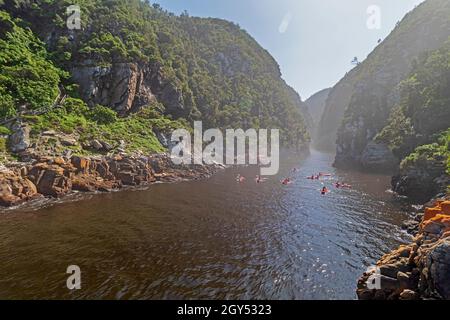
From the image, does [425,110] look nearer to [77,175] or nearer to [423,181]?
[423,181]

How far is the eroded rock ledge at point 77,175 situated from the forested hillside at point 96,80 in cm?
347

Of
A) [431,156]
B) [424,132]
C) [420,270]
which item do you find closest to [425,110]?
[424,132]

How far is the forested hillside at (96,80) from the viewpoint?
1923 inches

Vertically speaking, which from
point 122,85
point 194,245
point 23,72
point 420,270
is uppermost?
point 122,85

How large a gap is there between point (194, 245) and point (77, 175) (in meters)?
28.1

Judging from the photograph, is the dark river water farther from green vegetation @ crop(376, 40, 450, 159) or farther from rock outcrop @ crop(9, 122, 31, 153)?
green vegetation @ crop(376, 40, 450, 159)

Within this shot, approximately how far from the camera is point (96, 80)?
217 feet

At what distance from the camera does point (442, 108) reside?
191 feet

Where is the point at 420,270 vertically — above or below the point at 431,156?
below

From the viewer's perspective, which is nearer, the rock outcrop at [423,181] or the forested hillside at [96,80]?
the rock outcrop at [423,181]

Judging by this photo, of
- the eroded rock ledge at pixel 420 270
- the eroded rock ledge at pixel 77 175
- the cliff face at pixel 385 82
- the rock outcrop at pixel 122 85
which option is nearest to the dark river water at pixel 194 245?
the eroded rock ledge at pixel 420 270

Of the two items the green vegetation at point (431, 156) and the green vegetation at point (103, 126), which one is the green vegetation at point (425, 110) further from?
the green vegetation at point (103, 126)

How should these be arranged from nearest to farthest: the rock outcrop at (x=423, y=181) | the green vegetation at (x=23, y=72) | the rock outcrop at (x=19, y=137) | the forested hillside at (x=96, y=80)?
the rock outcrop at (x=19, y=137), the rock outcrop at (x=423, y=181), the green vegetation at (x=23, y=72), the forested hillside at (x=96, y=80)

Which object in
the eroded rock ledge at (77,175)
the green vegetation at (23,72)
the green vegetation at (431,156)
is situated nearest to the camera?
the eroded rock ledge at (77,175)
